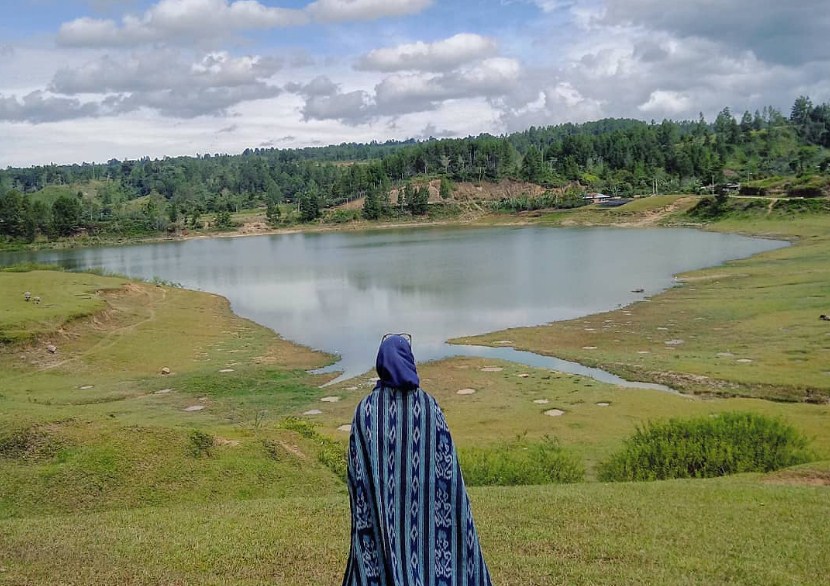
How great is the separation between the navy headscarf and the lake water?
22.1m

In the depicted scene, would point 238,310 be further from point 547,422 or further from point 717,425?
point 717,425

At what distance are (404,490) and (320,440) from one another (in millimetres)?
11060

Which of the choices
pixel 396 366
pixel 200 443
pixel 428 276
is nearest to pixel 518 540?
pixel 396 366

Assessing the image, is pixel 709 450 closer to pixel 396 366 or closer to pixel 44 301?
pixel 396 366

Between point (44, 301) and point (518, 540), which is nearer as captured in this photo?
point (518, 540)

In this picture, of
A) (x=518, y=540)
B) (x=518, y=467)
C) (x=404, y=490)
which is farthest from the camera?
(x=518, y=467)

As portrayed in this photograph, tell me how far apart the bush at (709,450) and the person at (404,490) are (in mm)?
9609

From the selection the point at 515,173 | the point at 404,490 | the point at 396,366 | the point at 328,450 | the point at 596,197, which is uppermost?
the point at 515,173

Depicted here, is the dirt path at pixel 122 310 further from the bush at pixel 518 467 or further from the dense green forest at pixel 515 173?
the dense green forest at pixel 515 173

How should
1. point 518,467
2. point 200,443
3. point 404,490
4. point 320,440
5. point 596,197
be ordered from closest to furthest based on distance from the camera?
point 404,490 → point 200,443 → point 518,467 → point 320,440 → point 596,197

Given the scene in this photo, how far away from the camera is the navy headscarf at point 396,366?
16.9 ft

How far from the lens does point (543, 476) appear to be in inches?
551

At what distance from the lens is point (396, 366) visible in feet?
16.9

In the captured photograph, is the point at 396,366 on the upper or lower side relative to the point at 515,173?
lower
